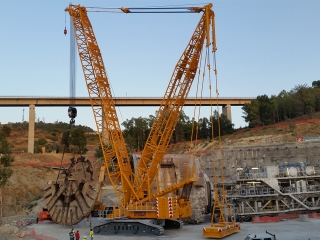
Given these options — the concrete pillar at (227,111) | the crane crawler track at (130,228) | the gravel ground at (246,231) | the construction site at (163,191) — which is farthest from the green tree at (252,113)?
the crane crawler track at (130,228)

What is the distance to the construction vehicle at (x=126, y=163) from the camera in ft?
81.4

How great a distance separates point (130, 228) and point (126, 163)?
6.07 m

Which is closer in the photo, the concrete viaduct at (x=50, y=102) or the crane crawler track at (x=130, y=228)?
the crane crawler track at (x=130, y=228)

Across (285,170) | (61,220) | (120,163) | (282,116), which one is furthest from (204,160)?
(282,116)

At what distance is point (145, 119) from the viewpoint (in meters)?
76.6

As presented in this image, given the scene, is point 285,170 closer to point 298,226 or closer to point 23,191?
point 298,226

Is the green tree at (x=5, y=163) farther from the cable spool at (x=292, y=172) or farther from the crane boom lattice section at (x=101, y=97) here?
the cable spool at (x=292, y=172)

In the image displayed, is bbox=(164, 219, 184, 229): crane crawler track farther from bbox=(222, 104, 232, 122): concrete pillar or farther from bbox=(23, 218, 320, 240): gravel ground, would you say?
bbox=(222, 104, 232, 122): concrete pillar

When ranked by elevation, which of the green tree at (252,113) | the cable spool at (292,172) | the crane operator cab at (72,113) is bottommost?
the cable spool at (292,172)

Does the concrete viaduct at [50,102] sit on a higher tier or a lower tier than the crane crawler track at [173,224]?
higher

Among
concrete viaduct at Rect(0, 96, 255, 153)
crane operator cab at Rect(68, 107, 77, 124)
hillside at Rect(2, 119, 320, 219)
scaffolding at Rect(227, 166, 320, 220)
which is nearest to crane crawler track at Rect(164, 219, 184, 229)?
scaffolding at Rect(227, 166, 320, 220)

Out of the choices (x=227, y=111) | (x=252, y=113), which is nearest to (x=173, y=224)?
(x=252, y=113)

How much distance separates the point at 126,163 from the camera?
28250mm

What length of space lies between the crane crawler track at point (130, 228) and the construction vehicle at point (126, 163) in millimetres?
70
